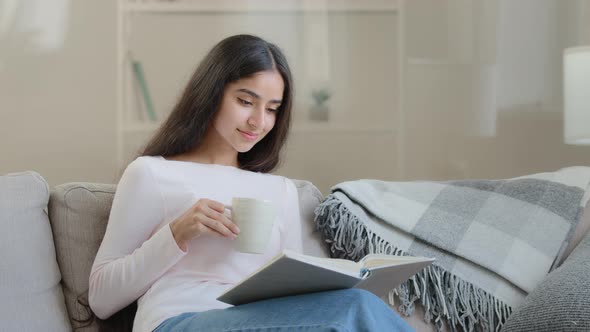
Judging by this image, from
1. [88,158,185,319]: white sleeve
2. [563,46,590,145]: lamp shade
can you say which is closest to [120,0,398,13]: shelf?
[563,46,590,145]: lamp shade

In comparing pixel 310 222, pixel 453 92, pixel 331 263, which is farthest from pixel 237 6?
pixel 331 263

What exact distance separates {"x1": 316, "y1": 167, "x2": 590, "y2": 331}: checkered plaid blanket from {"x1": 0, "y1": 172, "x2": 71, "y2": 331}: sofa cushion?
0.60 metres

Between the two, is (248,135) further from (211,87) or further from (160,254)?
(160,254)

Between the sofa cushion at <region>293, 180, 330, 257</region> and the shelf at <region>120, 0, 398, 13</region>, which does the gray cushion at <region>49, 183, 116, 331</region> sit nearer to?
the sofa cushion at <region>293, 180, 330, 257</region>

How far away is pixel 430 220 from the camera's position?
1861 millimetres

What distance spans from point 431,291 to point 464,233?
17 cm

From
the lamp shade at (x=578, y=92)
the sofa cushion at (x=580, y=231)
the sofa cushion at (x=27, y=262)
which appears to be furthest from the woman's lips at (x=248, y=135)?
the lamp shade at (x=578, y=92)

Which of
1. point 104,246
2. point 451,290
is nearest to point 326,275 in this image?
point 104,246

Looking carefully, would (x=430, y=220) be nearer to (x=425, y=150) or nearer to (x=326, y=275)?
(x=326, y=275)

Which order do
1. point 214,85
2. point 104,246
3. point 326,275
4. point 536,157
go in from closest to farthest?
point 326,275 < point 104,246 < point 214,85 < point 536,157

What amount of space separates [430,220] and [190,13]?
65.8 inches

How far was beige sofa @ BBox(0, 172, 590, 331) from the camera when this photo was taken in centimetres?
152

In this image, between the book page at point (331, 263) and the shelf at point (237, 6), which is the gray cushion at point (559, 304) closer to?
the book page at point (331, 263)

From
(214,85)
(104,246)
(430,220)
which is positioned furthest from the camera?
(430,220)
